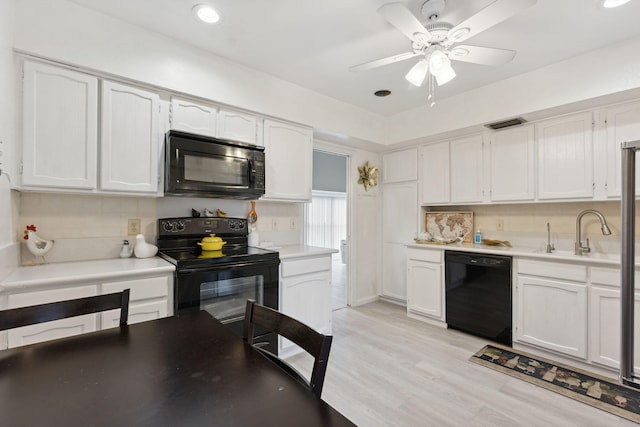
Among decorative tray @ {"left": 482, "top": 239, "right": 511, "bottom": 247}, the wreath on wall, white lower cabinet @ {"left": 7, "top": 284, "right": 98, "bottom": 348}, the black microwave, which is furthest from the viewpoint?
the wreath on wall

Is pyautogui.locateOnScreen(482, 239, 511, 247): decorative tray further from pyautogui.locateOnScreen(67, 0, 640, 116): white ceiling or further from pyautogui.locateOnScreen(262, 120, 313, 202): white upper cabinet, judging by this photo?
pyautogui.locateOnScreen(262, 120, 313, 202): white upper cabinet

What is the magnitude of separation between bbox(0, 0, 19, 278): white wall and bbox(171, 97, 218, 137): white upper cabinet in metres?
0.88

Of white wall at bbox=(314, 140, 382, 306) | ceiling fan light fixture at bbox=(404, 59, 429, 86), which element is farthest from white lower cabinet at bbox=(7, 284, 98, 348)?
white wall at bbox=(314, 140, 382, 306)

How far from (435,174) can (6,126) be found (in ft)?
12.5

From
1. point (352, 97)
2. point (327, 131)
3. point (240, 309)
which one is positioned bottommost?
point (240, 309)

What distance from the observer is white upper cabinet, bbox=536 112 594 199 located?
2.62 metres

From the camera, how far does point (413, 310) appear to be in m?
3.53

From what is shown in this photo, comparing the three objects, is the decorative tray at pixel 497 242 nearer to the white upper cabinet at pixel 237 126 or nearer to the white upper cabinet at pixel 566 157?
the white upper cabinet at pixel 566 157

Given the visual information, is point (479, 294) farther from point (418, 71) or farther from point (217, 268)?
point (217, 268)

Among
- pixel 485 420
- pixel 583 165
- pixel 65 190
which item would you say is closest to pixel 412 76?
pixel 583 165

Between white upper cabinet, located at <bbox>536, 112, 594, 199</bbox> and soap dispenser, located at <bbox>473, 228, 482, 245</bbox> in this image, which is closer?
white upper cabinet, located at <bbox>536, 112, 594, 199</bbox>

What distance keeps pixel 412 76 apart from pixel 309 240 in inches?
228

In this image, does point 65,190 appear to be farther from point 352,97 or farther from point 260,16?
point 352,97

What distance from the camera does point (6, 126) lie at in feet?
5.44
